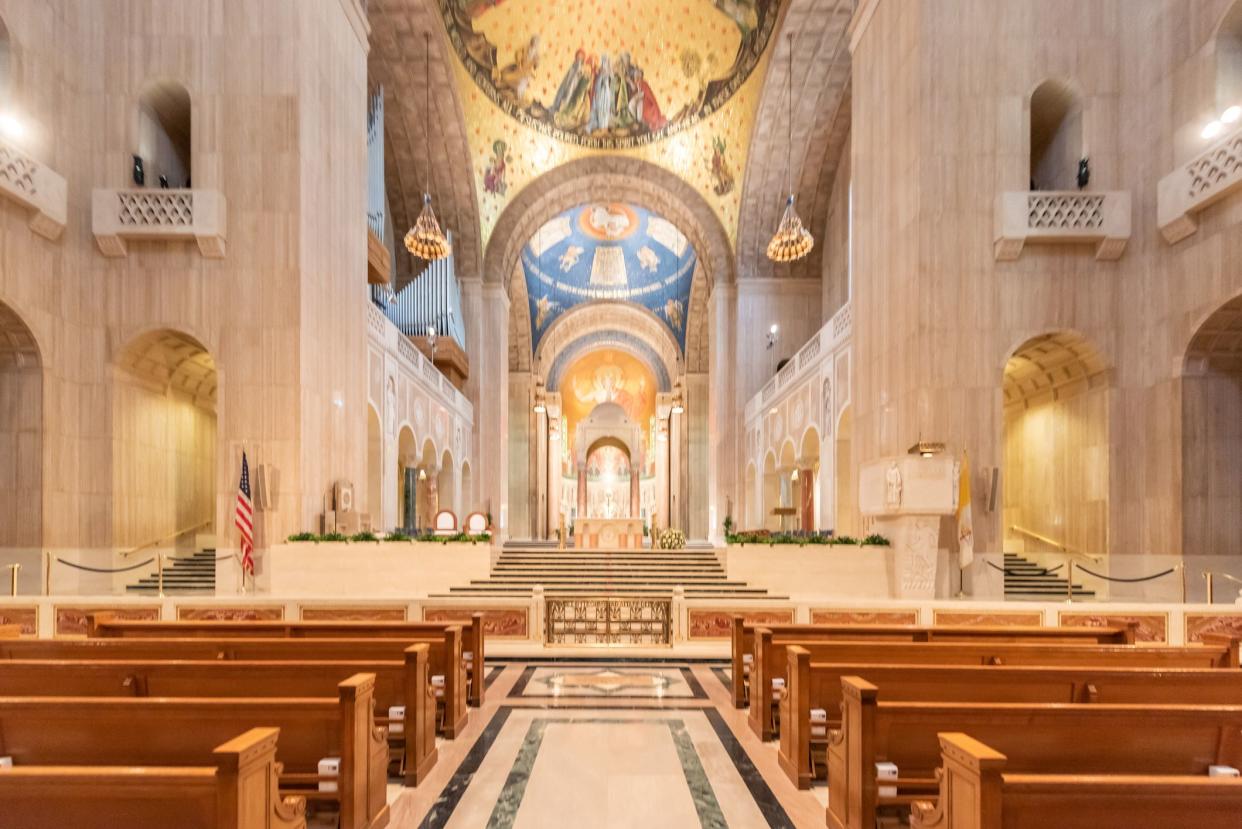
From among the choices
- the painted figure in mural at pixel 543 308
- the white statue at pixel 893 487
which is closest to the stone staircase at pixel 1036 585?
the white statue at pixel 893 487

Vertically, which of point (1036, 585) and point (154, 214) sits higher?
point (154, 214)

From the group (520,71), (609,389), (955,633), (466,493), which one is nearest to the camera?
(955,633)

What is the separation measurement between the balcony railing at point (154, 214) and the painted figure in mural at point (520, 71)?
41.4 feet

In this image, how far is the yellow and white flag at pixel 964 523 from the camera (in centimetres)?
1102

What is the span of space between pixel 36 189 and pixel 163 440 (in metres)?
4.46

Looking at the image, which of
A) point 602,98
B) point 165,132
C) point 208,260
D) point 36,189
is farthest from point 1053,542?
point 602,98

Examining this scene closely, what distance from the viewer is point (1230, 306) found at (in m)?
10.3

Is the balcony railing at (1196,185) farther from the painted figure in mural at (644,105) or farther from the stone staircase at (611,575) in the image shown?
the painted figure in mural at (644,105)

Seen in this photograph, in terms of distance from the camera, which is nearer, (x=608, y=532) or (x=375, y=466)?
(x=375, y=466)

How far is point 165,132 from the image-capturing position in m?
13.8

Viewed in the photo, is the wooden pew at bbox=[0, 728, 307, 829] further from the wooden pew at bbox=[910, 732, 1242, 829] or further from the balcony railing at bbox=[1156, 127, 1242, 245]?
the balcony railing at bbox=[1156, 127, 1242, 245]

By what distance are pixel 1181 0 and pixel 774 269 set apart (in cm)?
1486

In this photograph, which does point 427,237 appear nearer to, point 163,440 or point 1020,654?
point 163,440

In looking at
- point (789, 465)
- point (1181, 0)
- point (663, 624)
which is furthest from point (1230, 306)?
point (789, 465)
